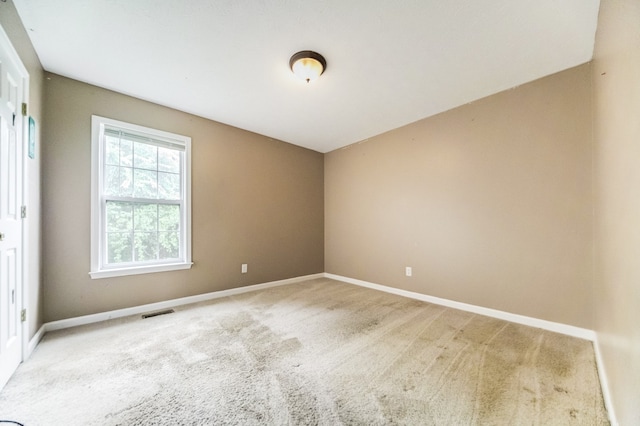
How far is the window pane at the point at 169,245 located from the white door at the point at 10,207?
118 cm

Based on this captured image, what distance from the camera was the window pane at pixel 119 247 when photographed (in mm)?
2513

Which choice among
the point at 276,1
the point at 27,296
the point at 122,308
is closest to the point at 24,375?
the point at 27,296

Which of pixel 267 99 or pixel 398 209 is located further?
pixel 398 209

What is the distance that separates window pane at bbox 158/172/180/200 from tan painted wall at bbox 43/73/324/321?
0.61 feet

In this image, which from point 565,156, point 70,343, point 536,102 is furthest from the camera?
point 536,102

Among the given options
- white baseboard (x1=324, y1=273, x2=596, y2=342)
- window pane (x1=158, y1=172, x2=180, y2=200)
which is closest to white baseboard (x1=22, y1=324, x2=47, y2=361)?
window pane (x1=158, y1=172, x2=180, y2=200)

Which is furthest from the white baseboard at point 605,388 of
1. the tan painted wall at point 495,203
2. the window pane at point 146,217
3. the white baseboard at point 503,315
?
the window pane at point 146,217

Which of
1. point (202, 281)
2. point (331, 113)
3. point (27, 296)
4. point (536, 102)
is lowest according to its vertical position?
point (202, 281)

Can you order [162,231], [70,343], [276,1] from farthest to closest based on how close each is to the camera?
[162,231], [70,343], [276,1]

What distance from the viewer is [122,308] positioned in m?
2.53

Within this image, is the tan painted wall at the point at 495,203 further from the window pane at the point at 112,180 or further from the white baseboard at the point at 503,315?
the window pane at the point at 112,180

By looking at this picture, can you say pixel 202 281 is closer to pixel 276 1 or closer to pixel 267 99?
pixel 267 99

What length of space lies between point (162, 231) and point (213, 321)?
4.10ft

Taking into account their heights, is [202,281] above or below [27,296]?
below
